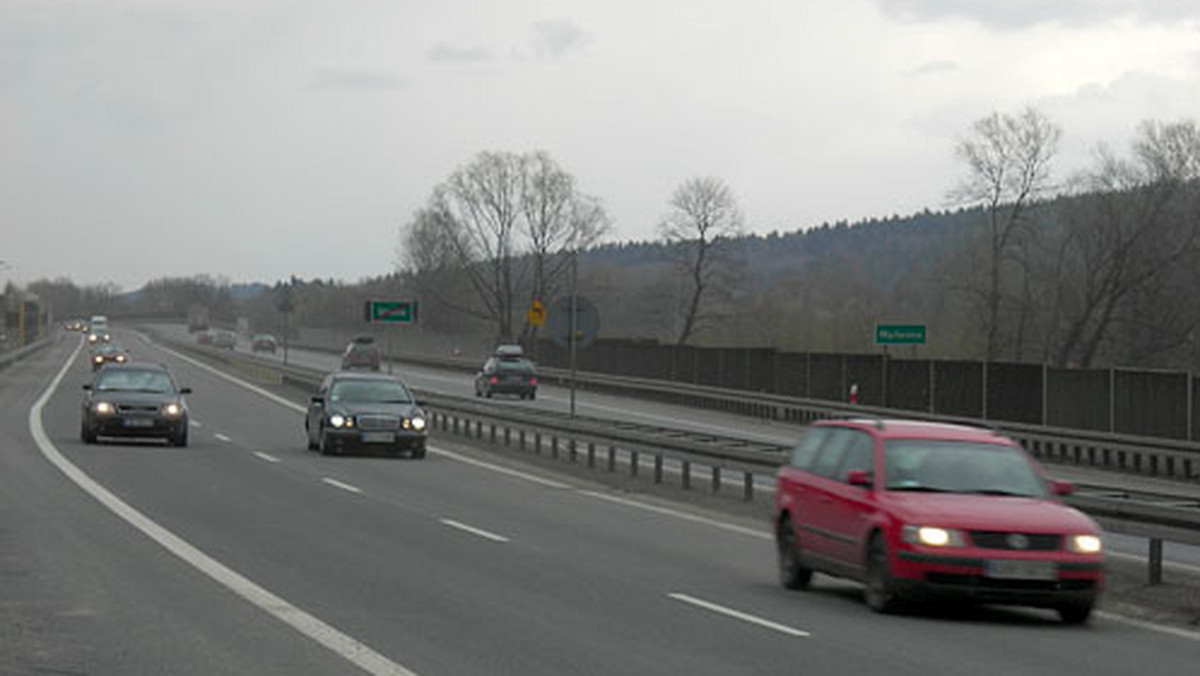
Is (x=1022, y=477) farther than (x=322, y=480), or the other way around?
(x=322, y=480)

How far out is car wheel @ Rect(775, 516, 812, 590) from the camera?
14875 millimetres

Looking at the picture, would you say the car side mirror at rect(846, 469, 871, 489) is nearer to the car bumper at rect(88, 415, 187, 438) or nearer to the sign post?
the car bumper at rect(88, 415, 187, 438)

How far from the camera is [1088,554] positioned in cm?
1258

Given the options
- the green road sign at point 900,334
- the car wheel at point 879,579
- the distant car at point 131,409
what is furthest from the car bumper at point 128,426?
the car wheel at point 879,579

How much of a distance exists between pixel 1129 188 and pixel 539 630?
67282mm

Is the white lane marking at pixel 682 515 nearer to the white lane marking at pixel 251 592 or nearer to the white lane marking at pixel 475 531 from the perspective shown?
the white lane marking at pixel 475 531

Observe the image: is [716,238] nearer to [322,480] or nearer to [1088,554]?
[322,480]

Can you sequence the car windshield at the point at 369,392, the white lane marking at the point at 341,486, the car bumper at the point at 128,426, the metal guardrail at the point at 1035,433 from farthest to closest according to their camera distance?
1. the metal guardrail at the point at 1035,433
2. the car windshield at the point at 369,392
3. the car bumper at the point at 128,426
4. the white lane marking at the point at 341,486

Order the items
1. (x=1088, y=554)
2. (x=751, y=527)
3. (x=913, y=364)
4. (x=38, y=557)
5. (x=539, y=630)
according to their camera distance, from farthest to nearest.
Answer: (x=913, y=364)
(x=751, y=527)
(x=38, y=557)
(x=1088, y=554)
(x=539, y=630)

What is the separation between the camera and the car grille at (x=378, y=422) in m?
32.6

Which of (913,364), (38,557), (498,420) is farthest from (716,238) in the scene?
(38,557)

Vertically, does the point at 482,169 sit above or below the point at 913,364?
above

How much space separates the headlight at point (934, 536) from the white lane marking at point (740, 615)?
1126 mm

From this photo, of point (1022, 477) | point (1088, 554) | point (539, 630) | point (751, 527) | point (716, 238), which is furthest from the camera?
point (716, 238)
